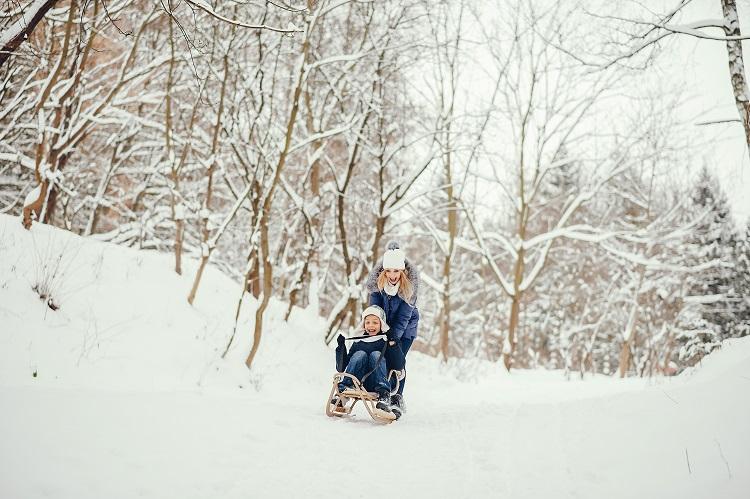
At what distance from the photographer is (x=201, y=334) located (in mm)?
6453

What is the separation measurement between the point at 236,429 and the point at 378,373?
172cm

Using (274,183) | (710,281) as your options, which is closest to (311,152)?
(274,183)

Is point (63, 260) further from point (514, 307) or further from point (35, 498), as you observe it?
point (514, 307)

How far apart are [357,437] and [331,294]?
17.0 meters

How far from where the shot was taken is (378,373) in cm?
477

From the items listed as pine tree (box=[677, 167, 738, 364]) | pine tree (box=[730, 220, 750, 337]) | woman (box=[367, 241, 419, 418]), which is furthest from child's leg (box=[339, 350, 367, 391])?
pine tree (box=[730, 220, 750, 337])

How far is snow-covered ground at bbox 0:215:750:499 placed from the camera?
2.40 metres

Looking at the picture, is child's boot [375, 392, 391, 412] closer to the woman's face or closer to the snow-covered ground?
the snow-covered ground

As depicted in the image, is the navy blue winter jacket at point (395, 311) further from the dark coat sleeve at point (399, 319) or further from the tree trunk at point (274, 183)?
the tree trunk at point (274, 183)

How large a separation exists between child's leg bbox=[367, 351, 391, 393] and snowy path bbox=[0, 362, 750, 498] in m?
0.56

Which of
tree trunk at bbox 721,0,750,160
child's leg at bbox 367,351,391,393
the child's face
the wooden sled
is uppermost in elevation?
tree trunk at bbox 721,0,750,160

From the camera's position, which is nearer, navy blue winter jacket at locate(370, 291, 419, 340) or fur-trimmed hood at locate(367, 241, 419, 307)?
navy blue winter jacket at locate(370, 291, 419, 340)

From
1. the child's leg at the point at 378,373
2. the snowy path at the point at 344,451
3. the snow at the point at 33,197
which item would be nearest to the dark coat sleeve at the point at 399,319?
the child's leg at the point at 378,373

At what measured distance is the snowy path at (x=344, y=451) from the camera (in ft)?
7.52
